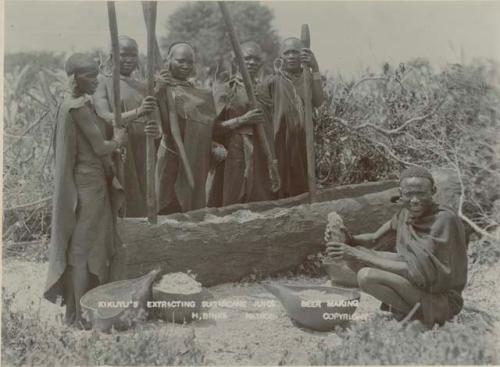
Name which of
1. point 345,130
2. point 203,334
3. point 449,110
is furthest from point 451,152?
point 203,334

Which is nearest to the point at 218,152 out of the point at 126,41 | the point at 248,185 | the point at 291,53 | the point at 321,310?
the point at 248,185

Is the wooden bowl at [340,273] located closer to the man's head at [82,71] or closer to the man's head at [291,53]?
the man's head at [291,53]

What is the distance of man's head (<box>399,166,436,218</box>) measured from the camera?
510cm

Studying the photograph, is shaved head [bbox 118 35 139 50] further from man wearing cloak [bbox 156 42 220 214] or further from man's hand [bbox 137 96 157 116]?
man's hand [bbox 137 96 157 116]

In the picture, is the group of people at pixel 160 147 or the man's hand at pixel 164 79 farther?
the man's hand at pixel 164 79

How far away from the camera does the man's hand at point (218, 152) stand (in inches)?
246

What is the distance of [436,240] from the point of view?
5074 mm

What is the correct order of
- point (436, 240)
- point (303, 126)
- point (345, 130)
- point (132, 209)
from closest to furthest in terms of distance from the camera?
point (436, 240), point (132, 209), point (303, 126), point (345, 130)

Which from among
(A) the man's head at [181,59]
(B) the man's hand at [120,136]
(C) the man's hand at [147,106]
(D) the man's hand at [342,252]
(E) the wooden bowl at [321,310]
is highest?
(A) the man's head at [181,59]

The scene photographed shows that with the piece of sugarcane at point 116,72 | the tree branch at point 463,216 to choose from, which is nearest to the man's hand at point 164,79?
the piece of sugarcane at point 116,72

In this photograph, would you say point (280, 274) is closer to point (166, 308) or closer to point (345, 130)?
point (166, 308)

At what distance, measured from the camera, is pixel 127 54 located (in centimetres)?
593

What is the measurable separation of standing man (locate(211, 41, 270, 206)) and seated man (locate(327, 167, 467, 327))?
A: 146 centimetres

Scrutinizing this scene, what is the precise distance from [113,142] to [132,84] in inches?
33.5
